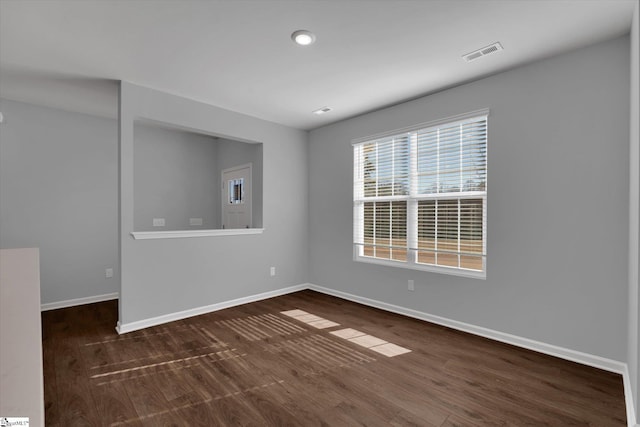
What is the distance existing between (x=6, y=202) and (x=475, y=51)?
5578 millimetres

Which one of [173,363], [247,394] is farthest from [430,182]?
[173,363]

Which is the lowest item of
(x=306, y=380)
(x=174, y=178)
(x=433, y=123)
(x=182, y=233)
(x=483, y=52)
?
(x=306, y=380)

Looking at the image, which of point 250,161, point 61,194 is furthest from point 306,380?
point 61,194

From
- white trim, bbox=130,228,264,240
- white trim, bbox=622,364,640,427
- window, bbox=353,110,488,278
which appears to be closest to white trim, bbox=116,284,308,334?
white trim, bbox=130,228,264,240

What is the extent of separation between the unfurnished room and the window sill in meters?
0.02

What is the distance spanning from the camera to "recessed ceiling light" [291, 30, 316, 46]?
2.46m

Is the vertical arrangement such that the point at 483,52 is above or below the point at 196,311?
above

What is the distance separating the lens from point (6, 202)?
390 cm

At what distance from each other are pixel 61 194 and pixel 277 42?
3.83m

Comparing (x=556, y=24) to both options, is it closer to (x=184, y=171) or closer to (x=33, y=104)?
(x=184, y=171)

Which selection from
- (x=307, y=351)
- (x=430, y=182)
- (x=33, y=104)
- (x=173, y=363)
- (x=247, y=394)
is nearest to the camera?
(x=247, y=394)

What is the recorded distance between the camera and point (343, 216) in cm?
470

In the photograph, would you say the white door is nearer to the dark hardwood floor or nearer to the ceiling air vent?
the dark hardwood floor

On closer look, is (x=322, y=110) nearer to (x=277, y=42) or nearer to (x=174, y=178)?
(x=277, y=42)
